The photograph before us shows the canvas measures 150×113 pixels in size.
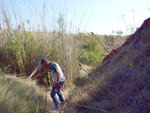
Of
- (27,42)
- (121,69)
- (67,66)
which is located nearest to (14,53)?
(27,42)

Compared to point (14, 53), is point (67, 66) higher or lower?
lower

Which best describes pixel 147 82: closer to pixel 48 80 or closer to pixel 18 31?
pixel 48 80

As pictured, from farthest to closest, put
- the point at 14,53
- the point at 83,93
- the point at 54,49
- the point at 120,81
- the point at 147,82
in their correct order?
the point at 54,49, the point at 14,53, the point at 83,93, the point at 120,81, the point at 147,82

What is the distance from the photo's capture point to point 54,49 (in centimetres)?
689

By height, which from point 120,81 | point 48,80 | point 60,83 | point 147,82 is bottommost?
point 48,80

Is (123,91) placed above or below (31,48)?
below

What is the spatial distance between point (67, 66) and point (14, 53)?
1809 millimetres

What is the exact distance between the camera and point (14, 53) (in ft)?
21.2

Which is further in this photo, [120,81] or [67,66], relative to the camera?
[67,66]

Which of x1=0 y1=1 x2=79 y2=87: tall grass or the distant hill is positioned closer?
the distant hill

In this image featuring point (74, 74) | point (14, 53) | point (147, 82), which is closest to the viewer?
point (147, 82)

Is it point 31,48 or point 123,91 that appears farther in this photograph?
point 31,48

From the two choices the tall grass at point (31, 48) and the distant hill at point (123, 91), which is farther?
the tall grass at point (31, 48)

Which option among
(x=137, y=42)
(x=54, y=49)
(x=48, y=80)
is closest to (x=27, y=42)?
(x=54, y=49)
